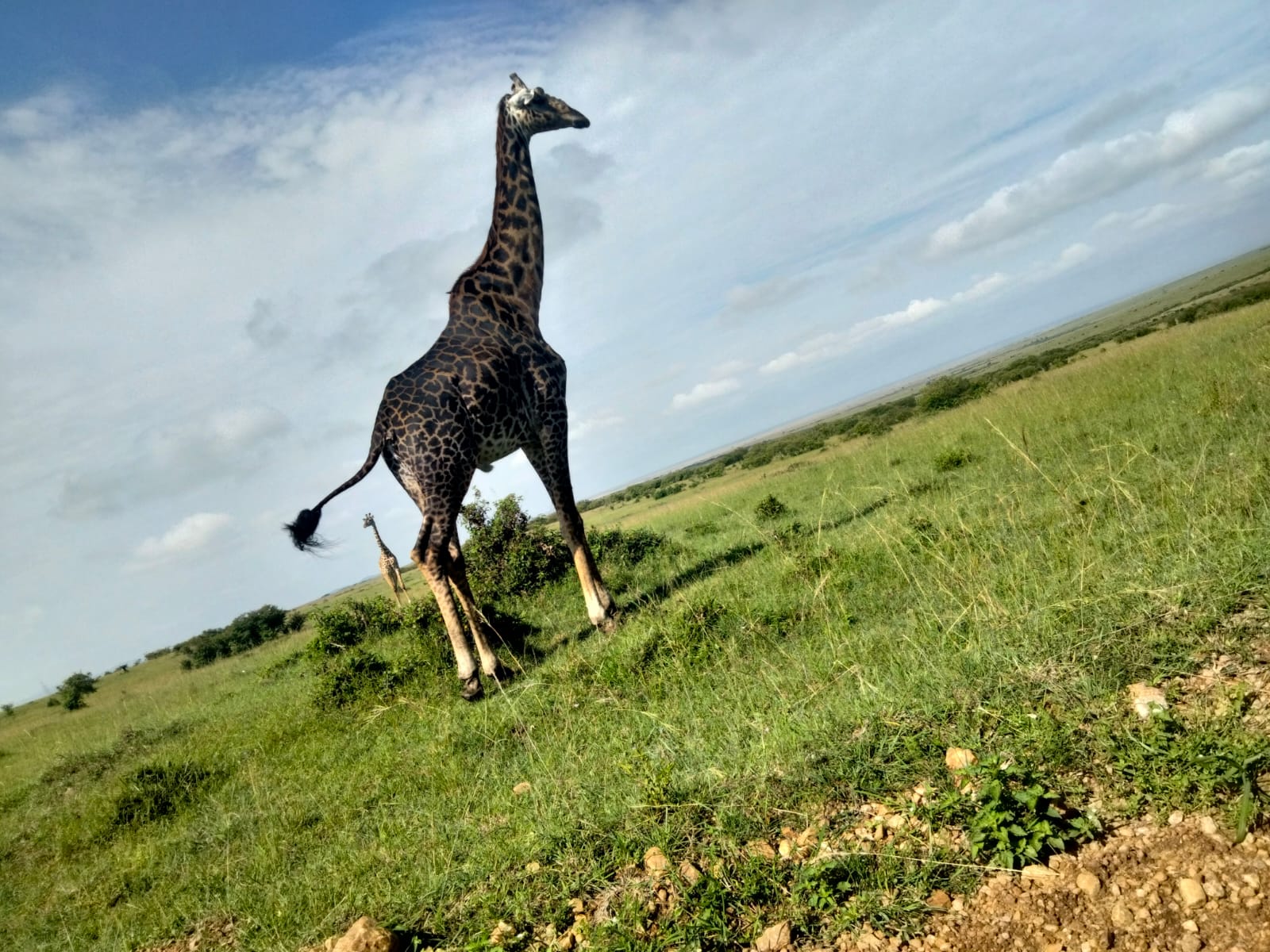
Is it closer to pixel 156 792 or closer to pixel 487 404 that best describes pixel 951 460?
pixel 487 404

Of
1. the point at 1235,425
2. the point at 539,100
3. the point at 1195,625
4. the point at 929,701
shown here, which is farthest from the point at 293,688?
the point at 1235,425

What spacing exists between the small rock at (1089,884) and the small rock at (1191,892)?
0.22m

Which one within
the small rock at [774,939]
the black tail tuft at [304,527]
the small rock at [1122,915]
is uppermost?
the black tail tuft at [304,527]

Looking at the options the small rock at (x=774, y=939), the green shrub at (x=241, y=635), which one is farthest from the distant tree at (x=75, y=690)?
the small rock at (x=774, y=939)

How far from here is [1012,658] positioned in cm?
362

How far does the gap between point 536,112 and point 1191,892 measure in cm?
986

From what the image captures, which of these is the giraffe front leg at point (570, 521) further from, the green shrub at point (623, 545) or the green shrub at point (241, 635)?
the green shrub at point (241, 635)

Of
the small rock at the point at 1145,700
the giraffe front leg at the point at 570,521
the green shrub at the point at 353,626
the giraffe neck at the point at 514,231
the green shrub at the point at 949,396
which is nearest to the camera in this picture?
the small rock at the point at 1145,700

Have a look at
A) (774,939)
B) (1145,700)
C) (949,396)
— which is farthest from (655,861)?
(949,396)

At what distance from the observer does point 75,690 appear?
78.9 ft

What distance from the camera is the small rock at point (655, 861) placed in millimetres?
3133

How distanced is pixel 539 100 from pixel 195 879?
29.5 ft

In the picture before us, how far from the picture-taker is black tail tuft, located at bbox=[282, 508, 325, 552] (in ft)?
26.4

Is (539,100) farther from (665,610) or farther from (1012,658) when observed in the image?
(1012,658)
